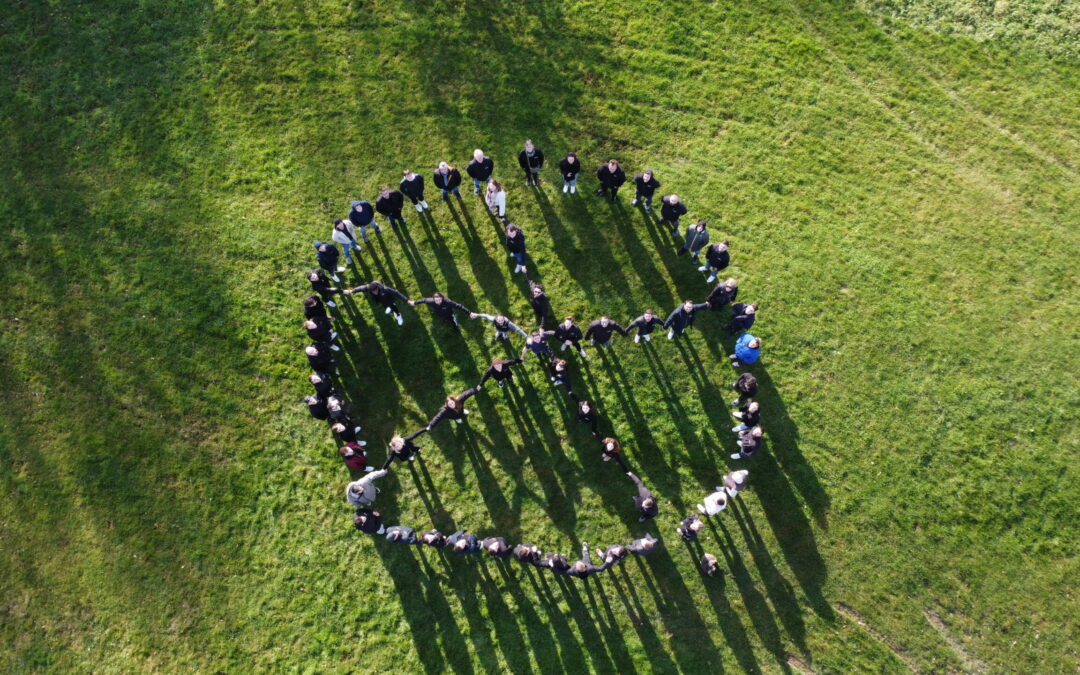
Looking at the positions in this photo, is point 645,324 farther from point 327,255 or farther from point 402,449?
point 327,255

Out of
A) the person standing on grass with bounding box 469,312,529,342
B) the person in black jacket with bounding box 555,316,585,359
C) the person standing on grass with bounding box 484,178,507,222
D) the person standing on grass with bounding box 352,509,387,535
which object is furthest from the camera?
the person standing on grass with bounding box 484,178,507,222

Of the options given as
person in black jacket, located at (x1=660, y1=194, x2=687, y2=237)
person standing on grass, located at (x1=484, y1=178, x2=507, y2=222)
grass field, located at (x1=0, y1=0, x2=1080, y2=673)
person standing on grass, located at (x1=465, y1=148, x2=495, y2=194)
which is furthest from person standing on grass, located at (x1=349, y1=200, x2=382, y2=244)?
person in black jacket, located at (x1=660, y1=194, x2=687, y2=237)

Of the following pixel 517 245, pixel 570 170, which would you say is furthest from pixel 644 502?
pixel 570 170

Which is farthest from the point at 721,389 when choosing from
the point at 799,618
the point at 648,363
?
the point at 799,618

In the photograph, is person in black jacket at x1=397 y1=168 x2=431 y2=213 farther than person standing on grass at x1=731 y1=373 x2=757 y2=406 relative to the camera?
Yes

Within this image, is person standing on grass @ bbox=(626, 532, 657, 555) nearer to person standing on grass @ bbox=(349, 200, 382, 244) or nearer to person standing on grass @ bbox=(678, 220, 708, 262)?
person standing on grass @ bbox=(678, 220, 708, 262)

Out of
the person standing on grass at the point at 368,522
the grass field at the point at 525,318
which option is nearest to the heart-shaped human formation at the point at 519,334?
the person standing on grass at the point at 368,522
